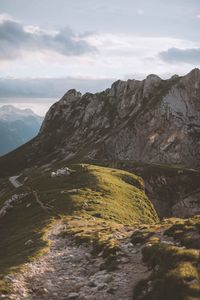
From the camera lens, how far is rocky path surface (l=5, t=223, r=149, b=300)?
99.3 ft

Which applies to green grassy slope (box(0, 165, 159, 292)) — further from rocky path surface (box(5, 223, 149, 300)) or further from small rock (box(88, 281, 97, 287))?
small rock (box(88, 281, 97, 287))

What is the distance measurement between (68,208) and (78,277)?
3455 cm

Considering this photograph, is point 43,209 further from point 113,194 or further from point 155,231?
point 155,231

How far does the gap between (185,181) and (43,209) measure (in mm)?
71374

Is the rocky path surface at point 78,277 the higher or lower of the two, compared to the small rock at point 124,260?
lower

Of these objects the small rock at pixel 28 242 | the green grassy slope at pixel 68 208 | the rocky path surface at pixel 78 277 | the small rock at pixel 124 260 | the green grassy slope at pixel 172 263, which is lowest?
the green grassy slope at pixel 68 208

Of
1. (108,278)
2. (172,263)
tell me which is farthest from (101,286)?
(172,263)

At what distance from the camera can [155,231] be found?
42062 mm

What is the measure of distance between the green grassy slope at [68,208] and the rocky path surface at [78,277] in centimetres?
312

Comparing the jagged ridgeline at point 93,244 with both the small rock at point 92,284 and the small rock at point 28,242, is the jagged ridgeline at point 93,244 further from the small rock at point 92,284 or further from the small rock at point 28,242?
the small rock at point 28,242

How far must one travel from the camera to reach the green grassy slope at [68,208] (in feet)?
165

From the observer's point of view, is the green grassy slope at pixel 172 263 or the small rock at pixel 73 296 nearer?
the green grassy slope at pixel 172 263

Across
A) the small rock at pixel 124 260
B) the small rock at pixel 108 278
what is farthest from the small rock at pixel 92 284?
the small rock at pixel 124 260

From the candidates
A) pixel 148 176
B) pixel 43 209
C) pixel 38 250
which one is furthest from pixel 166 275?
pixel 148 176
